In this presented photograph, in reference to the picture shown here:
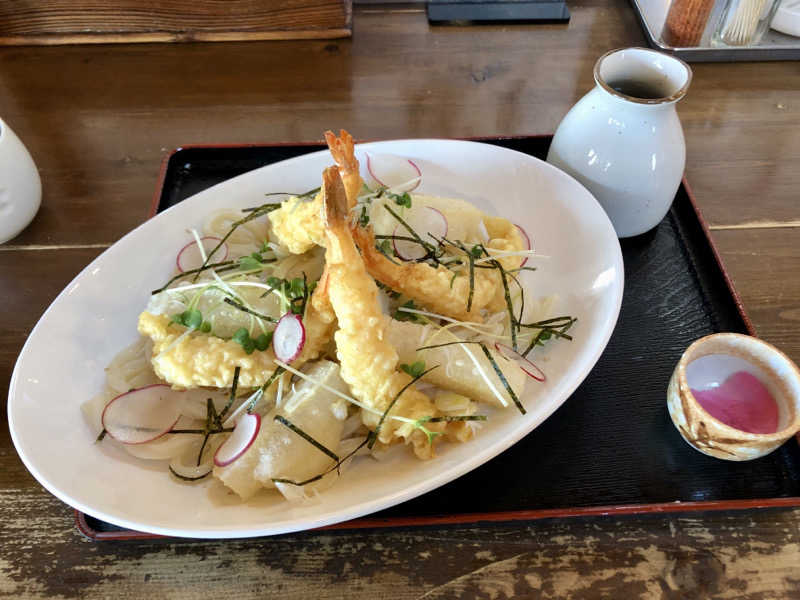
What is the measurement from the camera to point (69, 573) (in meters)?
1.33

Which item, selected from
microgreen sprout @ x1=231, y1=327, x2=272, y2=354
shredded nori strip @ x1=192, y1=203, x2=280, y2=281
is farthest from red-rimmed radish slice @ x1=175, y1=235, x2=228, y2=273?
microgreen sprout @ x1=231, y1=327, x2=272, y2=354

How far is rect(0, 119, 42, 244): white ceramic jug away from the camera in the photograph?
5.88ft

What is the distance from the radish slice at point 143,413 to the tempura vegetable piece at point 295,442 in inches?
8.2

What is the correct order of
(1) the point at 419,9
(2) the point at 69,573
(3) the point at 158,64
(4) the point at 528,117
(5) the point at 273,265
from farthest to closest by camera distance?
(1) the point at 419,9 < (3) the point at 158,64 < (4) the point at 528,117 < (5) the point at 273,265 < (2) the point at 69,573

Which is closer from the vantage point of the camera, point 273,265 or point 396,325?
point 396,325

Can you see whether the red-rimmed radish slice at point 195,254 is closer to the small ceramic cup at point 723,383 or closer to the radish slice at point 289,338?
the radish slice at point 289,338

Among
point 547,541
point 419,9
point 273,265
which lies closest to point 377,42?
point 419,9

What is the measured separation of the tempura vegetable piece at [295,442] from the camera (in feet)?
4.25

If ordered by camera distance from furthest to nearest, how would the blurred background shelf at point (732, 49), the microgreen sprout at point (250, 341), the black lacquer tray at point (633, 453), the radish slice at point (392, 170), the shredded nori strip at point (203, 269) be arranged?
the blurred background shelf at point (732, 49)
the radish slice at point (392, 170)
the shredded nori strip at point (203, 269)
the microgreen sprout at point (250, 341)
the black lacquer tray at point (633, 453)

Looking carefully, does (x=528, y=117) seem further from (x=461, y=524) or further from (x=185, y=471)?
(x=185, y=471)

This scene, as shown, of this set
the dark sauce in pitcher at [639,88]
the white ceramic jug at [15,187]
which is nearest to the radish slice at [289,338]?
the white ceramic jug at [15,187]

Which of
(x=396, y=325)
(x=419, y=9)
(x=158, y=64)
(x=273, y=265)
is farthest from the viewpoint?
(x=419, y=9)

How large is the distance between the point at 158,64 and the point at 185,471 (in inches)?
81.7

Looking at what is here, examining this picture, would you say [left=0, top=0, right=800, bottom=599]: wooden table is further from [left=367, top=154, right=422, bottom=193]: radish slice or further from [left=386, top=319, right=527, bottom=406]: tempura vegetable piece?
[left=367, top=154, right=422, bottom=193]: radish slice
